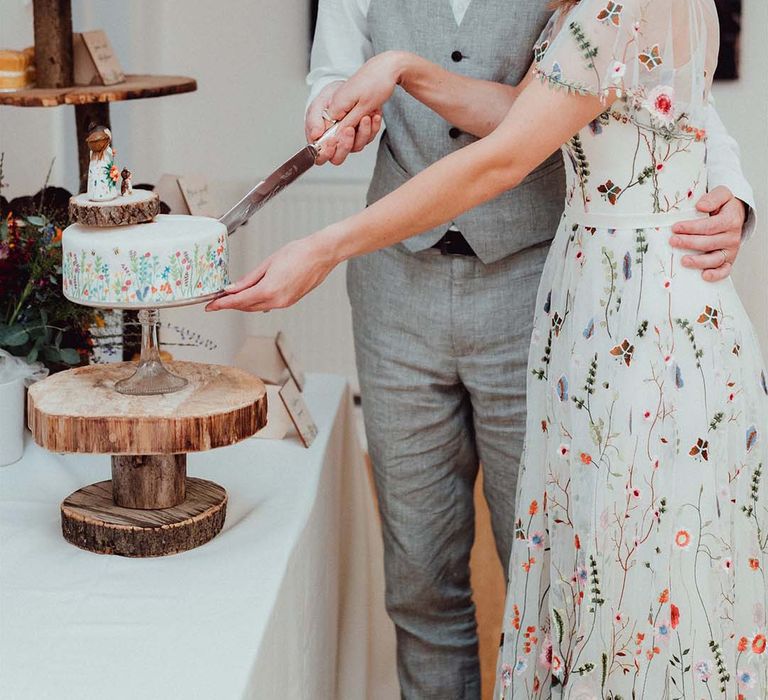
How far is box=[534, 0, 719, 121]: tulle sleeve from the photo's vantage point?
48.6 inches

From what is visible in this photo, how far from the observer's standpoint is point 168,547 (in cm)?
A: 127

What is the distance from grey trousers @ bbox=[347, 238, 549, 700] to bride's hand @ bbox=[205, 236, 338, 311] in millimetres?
438

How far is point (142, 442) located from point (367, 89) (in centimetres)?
61

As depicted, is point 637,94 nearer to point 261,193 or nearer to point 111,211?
point 261,193

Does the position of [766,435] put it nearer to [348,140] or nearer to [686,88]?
[686,88]

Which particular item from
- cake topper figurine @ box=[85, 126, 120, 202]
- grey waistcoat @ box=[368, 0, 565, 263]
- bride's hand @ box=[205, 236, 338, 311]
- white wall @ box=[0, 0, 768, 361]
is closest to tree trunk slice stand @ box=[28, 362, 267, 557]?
bride's hand @ box=[205, 236, 338, 311]

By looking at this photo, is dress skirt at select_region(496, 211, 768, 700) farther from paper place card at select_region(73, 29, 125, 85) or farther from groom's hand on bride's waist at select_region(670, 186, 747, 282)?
paper place card at select_region(73, 29, 125, 85)

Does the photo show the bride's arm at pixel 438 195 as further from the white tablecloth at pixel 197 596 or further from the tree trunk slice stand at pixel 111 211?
the white tablecloth at pixel 197 596

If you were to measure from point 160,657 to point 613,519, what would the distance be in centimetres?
56

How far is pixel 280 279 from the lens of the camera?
4.10 ft

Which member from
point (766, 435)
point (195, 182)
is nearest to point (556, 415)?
point (766, 435)

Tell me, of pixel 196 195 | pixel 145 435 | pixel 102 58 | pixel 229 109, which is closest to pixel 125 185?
pixel 145 435

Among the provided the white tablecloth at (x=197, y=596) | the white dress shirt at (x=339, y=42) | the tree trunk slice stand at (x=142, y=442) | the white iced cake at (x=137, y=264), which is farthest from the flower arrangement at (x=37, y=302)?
the white dress shirt at (x=339, y=42)

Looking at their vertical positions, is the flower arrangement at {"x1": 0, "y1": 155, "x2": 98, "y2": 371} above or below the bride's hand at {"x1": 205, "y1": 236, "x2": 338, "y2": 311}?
below
